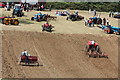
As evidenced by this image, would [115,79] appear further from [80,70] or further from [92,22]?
[92,22]

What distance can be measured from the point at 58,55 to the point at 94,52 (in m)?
3.85

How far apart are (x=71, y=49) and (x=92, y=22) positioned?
12.8 m

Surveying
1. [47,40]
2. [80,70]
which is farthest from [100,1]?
[80,70]

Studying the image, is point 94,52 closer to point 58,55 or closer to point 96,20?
point 58,55

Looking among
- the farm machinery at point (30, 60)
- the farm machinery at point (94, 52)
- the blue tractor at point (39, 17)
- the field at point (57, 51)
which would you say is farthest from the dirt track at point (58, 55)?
the blue tractor at point (39, 17)

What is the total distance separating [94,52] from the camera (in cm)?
3089

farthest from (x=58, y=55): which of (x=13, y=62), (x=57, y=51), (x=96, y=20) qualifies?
(x=96, y=20)

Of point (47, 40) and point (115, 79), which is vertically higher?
point (47, 40)

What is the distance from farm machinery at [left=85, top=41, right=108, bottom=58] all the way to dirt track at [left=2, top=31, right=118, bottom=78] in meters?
0.51

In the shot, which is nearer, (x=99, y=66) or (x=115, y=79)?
(x=115, y=79)

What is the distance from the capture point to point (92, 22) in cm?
4375

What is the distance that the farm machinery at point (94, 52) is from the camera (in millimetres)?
30566

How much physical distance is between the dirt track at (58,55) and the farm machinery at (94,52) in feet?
1.67

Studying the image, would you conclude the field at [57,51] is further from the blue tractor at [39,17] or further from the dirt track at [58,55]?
the blue tractor at [39,17]
